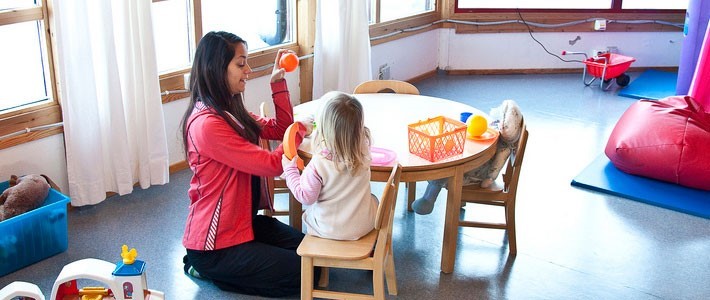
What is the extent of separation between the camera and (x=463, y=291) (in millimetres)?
2920

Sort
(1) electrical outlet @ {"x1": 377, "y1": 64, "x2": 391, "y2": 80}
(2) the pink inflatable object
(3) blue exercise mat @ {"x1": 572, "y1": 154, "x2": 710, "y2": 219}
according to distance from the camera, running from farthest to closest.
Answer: (1) electrical outlet @ {"x1": 377, "y1": 64, "x2": 391, "y2": 80}
(2) the pink inflatable object
(3) blue exercise mat @ {"x1": 572, "y1": 154, "x2": 710, "y2": 219}

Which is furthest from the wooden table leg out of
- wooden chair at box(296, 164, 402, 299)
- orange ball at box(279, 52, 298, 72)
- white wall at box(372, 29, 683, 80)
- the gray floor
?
white wall at box(372, 29, 683, 80)

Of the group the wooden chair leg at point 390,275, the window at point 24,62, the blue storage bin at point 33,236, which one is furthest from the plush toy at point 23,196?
the wooden chair leg at point 390,275

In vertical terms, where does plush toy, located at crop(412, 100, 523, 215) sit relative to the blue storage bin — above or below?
above

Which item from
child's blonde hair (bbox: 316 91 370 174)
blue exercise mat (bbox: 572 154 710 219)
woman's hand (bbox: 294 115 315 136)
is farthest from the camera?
blue exercise mat (bbox: 572 154 710 219)

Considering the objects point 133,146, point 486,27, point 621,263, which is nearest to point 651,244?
point 621,263

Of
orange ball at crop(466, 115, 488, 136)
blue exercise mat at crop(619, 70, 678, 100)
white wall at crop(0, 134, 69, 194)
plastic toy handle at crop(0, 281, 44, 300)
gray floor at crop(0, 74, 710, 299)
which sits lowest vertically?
gray floor at crop(0, 74, 710, 299)

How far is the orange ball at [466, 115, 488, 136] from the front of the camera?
2.98 meters

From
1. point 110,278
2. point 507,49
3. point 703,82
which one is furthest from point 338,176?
point 507,49

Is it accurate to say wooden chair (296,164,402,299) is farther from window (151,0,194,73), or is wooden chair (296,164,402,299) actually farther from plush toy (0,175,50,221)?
window (151,0,194,73)

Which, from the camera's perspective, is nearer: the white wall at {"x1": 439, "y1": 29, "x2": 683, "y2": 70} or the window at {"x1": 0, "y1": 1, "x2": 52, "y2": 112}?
the window at {"x1": 0, "y1": 1, "x2": 52, "y2": 112}

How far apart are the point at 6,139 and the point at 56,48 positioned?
1.43 feet

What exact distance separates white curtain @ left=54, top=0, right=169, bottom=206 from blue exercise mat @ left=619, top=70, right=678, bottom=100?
12.1 feet

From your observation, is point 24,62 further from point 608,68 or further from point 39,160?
point 608,68
